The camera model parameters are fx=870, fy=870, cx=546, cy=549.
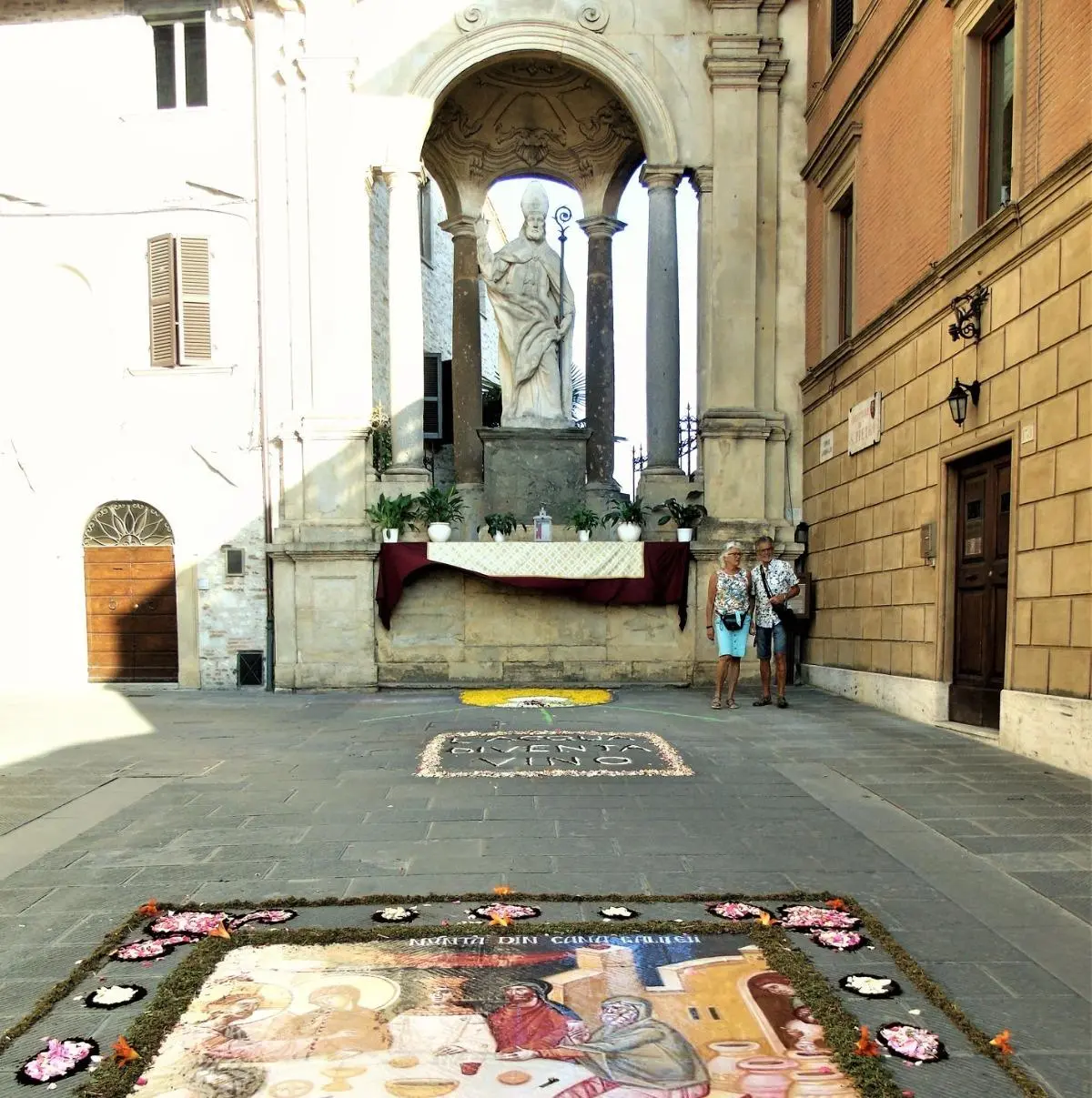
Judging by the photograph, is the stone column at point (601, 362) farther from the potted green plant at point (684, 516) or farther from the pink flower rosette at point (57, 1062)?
the pink flower rosette at point (57, 1062)

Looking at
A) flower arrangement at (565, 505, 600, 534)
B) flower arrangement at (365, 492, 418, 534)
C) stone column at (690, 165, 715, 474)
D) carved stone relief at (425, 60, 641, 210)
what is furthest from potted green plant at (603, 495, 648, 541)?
carved stone relief at (425, 60, 641, 210)

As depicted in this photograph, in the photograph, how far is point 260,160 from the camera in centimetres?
1167

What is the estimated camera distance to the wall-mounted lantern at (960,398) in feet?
24.0

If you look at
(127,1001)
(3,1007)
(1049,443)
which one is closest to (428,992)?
(127,1001)

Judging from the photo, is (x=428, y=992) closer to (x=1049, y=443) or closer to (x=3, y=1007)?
(x=3, y=1007)

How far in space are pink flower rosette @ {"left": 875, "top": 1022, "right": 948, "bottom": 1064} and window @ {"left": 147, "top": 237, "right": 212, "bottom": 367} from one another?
11594 mm

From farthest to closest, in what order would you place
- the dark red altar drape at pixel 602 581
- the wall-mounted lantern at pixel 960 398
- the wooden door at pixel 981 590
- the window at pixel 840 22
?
the dark red altar drape at pixel 602 581 < the window at pixel 840 22 < the wall-mounted lantern at pixel 960 398 < the wooden door at pixel 981 590

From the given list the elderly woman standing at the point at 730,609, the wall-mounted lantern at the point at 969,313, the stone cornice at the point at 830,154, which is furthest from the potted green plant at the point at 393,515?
the stone cornice at the point at 830,154

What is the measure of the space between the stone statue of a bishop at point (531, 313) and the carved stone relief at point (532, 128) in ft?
6.15

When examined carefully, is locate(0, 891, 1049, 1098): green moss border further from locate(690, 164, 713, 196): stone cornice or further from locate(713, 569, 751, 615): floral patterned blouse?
locate(690, 164, 713, 196): stone cornice

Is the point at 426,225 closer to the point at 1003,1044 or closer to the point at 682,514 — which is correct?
the point at 682,514

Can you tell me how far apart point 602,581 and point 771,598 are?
2455 mm

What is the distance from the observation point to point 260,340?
11.7 meters

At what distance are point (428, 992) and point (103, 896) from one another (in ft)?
5.60
